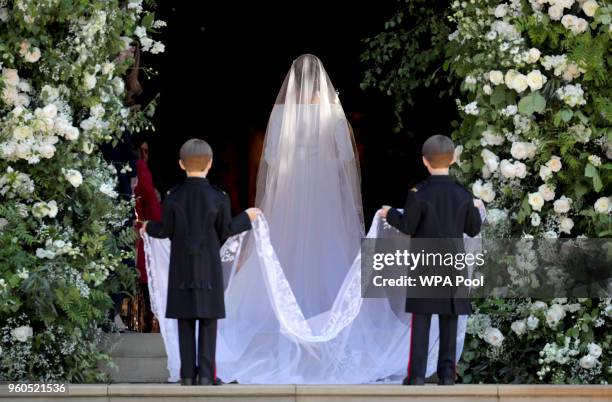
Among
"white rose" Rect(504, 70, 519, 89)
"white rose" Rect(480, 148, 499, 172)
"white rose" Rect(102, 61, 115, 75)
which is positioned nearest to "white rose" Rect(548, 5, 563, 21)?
"white rose" Rect(504, 70, 519, 89)

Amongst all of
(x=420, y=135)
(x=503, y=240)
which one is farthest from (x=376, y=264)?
(x=420, y=135)

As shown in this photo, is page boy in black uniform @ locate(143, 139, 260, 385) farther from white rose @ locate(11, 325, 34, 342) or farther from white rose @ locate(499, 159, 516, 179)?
white rose @ locate(499, 159, 516, 179)

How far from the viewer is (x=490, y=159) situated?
288 inches

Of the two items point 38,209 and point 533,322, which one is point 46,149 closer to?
point 38,209

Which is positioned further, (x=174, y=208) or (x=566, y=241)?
(x=566, y=241)

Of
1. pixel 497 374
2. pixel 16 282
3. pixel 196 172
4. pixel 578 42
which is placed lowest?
pixel 497 374

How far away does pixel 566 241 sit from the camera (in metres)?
7.35

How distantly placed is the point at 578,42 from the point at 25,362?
144 inches

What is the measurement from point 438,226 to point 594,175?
3.80 feet

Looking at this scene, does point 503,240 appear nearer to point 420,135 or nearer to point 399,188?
point 420,135

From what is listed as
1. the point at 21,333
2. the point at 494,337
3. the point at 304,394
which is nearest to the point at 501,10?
the point at 494,337

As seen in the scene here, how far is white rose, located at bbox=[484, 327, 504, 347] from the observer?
713cm

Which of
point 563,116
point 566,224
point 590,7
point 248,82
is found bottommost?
point 566,224

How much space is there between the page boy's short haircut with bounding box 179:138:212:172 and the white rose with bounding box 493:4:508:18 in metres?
2.08
